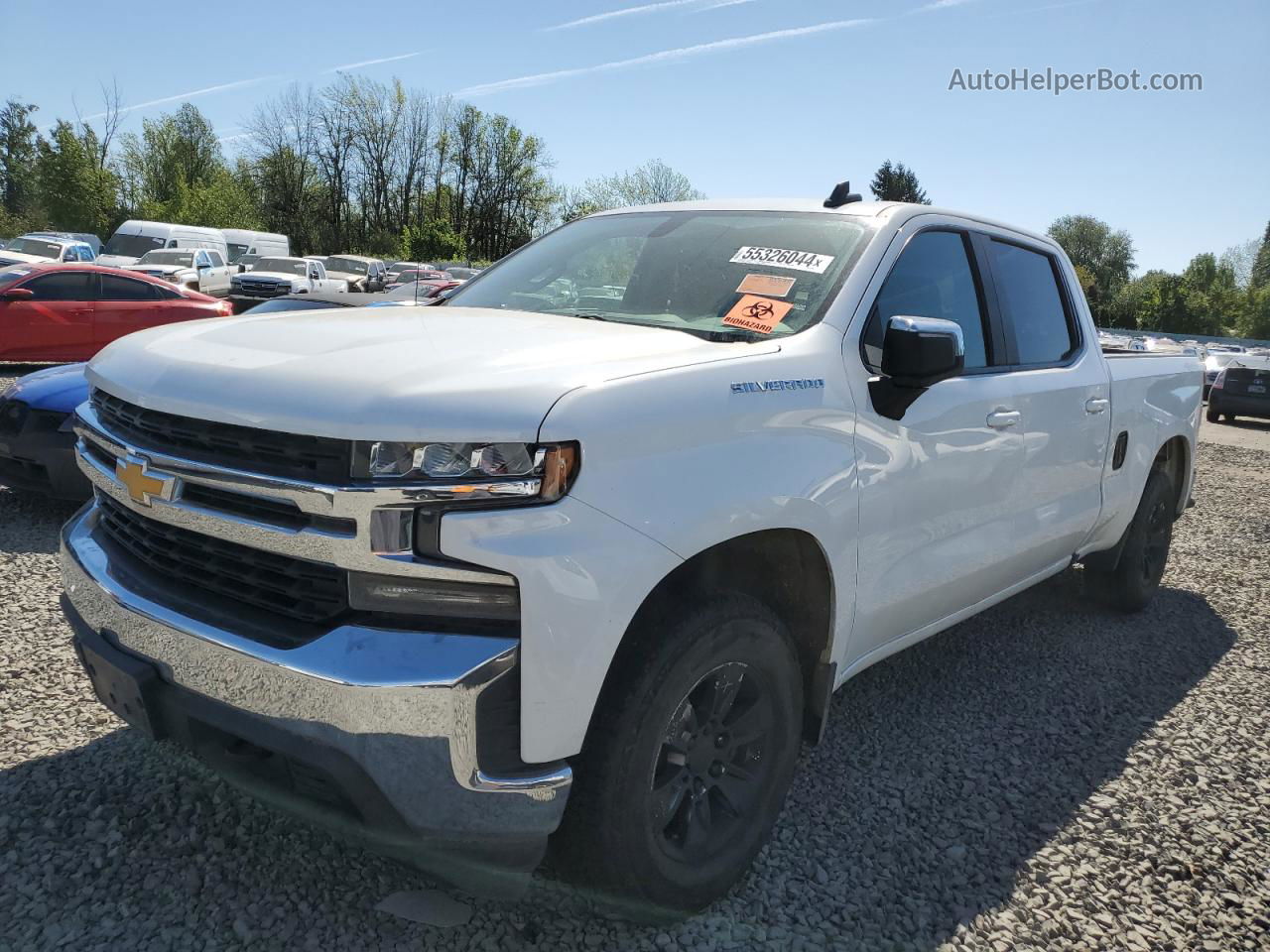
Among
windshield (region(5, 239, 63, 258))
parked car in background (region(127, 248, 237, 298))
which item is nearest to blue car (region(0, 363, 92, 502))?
parked car in background (region(127, 248, 237, 298))

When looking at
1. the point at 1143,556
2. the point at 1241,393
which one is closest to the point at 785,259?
the point at 1143,556

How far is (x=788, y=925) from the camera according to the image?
2.46m

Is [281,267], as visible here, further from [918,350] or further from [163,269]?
[918,350]

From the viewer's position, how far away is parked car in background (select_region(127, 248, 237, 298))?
24.6m

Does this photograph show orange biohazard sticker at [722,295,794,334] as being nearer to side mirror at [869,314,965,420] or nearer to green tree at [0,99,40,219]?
side mirror at [869,314,965,420]

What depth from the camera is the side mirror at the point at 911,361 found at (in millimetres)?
2574

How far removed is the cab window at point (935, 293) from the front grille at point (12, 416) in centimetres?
501

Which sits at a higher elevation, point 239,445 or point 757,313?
point 757,313

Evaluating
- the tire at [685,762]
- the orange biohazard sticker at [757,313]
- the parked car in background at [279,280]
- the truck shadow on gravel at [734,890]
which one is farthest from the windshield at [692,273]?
the parked car in background at [279,280]

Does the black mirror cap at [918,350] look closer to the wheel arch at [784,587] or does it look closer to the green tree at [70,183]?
the wheel arch at [784,587]

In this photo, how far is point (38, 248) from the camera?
24.6 meters

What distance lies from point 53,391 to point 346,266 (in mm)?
34581

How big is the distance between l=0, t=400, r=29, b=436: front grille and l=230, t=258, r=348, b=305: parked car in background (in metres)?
17.7

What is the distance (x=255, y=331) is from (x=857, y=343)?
1.60 metres
